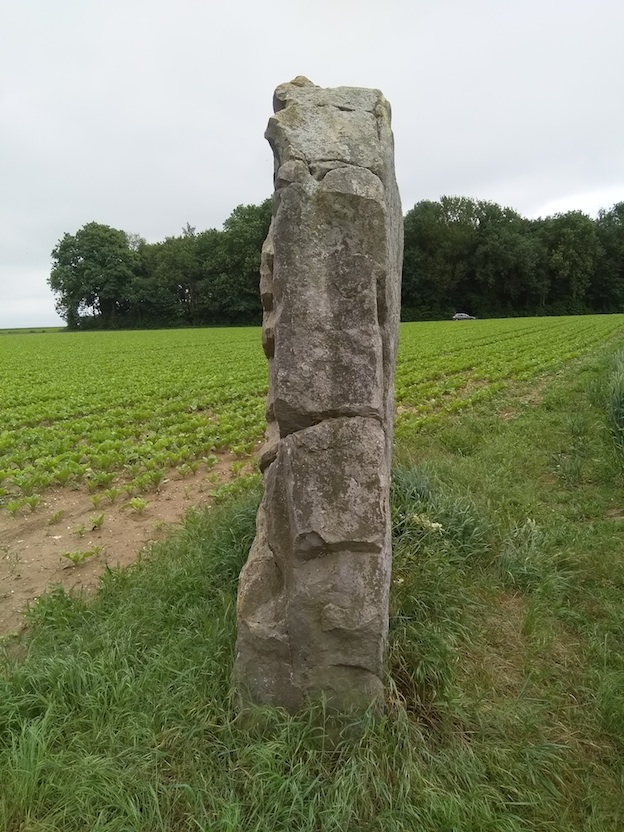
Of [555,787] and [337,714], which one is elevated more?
[337,714]

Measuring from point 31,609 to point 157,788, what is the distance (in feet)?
6.93

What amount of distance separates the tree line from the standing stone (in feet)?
173

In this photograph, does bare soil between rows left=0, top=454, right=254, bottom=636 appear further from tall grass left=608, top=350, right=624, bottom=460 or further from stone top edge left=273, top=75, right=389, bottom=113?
tall grass left=608, top=350, right=624, bottom=460

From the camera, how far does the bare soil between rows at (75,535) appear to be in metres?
4.70

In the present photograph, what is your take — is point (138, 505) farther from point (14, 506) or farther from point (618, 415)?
point (618, 415)

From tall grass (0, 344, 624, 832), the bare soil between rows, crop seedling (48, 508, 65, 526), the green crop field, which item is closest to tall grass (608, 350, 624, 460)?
tall grass (0, 344, 624, 832)

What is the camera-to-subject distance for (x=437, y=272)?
2287 inches

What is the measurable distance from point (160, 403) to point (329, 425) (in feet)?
34.3

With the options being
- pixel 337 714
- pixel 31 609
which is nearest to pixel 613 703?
pixel 337 714

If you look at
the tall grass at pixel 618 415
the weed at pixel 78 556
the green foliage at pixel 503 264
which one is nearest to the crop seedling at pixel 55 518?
the weed at pixel 78 556

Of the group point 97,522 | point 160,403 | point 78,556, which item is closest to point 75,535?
point 97,522

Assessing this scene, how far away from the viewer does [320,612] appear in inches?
106

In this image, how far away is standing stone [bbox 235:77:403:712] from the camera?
8.74 feet

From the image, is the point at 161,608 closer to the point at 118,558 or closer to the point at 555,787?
the point at 118,558
